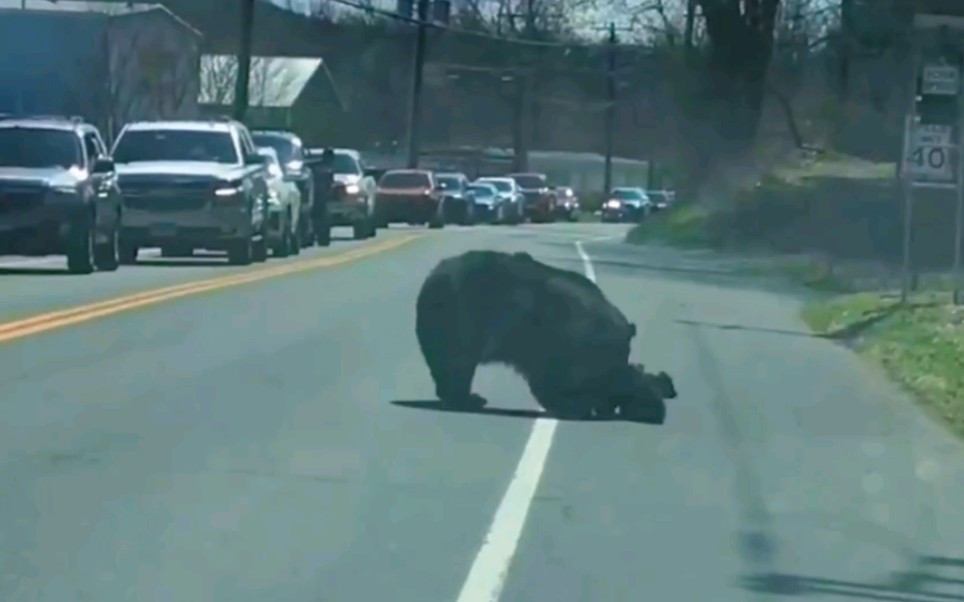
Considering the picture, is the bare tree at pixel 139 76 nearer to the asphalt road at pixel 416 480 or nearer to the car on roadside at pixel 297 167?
the car on roadside at pixel 297 167

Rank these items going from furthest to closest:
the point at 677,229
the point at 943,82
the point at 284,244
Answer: the point at 677,229
the point at 284,244
the point at 943,82

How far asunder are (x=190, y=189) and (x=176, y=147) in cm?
146

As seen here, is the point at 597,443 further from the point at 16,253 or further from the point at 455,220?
the point at 455,220

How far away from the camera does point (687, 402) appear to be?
16078 mm

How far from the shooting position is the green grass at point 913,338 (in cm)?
1762

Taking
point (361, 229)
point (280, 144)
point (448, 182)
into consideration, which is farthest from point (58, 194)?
point (448, 182)

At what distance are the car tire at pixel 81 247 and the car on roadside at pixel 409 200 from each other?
3247cm

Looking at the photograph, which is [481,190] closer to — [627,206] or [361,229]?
[627,206]

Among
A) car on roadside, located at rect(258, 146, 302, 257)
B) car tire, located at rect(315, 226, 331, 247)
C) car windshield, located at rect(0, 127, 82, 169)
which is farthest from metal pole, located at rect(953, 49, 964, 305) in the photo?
car tire, located at rect(315, 226, 331, 247)

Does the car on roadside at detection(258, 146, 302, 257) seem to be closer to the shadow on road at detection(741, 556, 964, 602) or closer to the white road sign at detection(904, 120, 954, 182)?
the white road sign at detection(904, 120, 954, 182)

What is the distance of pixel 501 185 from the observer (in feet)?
244

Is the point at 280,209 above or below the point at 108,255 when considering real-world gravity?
above

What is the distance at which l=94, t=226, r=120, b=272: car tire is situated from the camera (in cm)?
2952

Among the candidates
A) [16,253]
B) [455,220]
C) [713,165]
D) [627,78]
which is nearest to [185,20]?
[627,78]
